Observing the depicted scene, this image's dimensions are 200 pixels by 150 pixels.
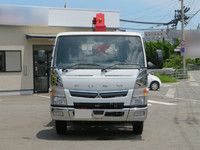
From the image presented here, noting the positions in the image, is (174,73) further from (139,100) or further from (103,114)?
(103,114)

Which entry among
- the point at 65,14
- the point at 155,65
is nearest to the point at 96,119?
the point at 155,65

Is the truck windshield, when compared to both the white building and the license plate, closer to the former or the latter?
Answer: the license plate

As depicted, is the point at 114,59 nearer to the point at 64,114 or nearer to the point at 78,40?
the point at 78,40

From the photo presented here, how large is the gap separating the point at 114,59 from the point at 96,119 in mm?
1377

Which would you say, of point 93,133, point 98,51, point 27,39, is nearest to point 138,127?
point 93,133

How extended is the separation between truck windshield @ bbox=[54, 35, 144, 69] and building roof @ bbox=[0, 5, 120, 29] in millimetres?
12404

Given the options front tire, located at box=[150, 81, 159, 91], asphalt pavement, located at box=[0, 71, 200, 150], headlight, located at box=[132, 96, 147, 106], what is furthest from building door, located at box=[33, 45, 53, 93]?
headlight, located at box=[132, 96, 147, 106]

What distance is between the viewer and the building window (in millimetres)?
19406

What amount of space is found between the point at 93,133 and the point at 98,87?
5.12 ft

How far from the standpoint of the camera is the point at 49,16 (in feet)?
66.5

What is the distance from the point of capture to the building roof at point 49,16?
19.3m

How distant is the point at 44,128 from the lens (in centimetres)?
870

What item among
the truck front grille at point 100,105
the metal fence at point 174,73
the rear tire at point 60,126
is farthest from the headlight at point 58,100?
the metal fence at point 174,73

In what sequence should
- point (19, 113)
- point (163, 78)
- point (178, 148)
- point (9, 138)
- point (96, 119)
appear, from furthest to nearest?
point (163, 78) → point (19, 113) → point (9, 138) → point (96, 119) → point (178, 148)
